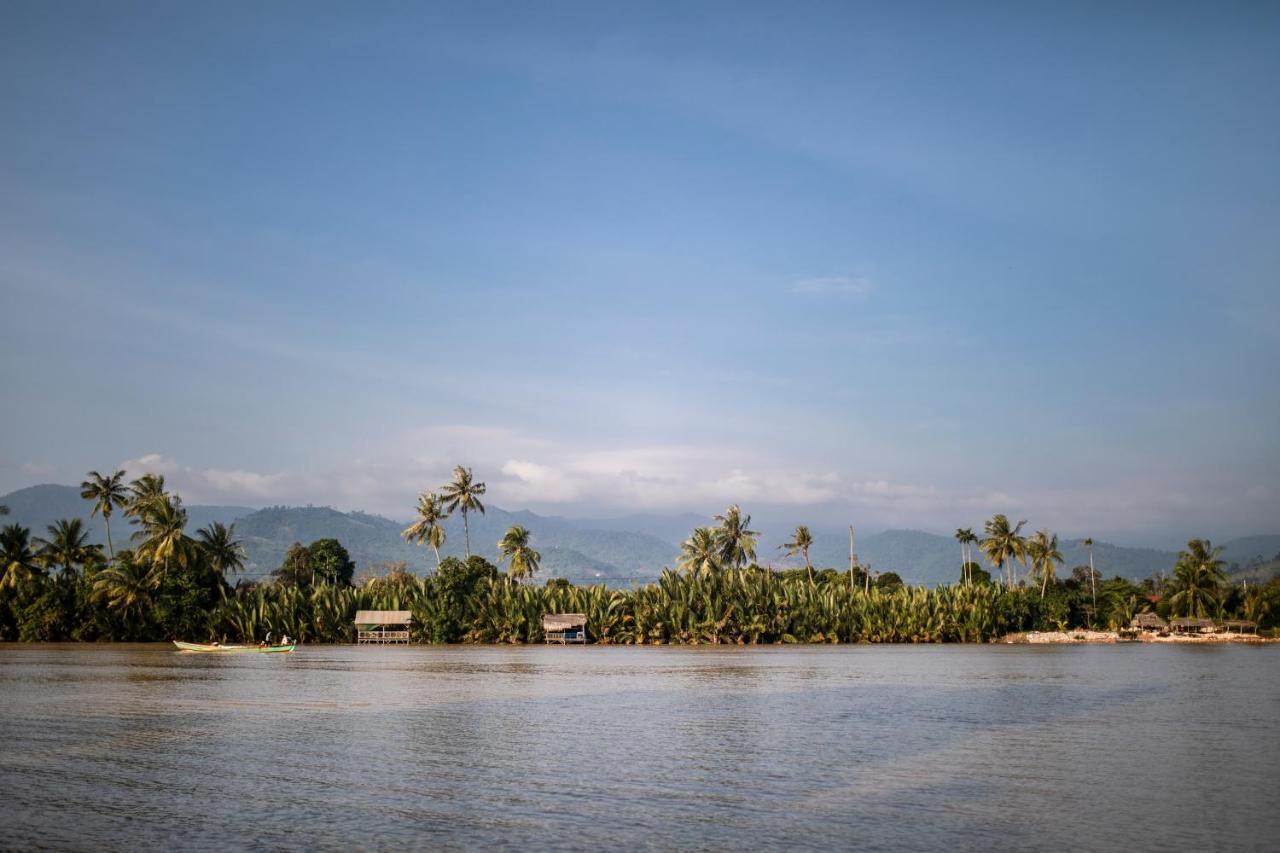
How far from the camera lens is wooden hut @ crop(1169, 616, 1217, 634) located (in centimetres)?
9144

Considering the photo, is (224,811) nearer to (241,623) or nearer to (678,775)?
(678,775)

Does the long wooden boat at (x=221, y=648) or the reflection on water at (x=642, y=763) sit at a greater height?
the reflection on water at (x=642, y=763)

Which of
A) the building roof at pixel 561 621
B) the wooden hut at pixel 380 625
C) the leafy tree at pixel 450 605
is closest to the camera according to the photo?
the building roof at pixel 561 621

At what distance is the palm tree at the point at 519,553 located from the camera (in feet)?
342

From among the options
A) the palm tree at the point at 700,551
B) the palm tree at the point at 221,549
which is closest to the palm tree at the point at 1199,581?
the palm tree at the point at 700,551

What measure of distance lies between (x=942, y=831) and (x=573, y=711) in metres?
17.2

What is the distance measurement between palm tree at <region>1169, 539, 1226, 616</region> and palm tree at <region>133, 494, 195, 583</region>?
281ft

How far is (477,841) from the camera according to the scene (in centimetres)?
1302

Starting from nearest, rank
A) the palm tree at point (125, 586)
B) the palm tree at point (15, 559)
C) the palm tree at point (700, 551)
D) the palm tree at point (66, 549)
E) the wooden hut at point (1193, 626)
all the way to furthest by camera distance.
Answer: the palm tree at point (125, 586) → the palm tree at point (15, 559) → the palm tree at point (66, 549) → the wooden hut at point (1193, 626) → the palm tree at point (700, 551)

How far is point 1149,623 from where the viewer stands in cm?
9350

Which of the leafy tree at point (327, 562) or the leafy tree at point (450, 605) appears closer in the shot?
the leafy tree at point (450, 605)

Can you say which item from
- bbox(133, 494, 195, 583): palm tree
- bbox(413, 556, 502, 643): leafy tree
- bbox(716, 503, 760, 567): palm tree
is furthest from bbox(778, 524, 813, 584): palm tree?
bbox(133, 494, 195, 583): palm tree

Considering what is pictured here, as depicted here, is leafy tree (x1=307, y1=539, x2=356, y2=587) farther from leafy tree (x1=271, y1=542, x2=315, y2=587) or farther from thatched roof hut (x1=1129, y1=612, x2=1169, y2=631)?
thatched roof hut (x1=1129, y1=612, x2=1169, y2=631)

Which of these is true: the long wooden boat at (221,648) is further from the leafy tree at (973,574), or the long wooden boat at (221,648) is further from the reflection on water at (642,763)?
the leafy tree at (973,574)
